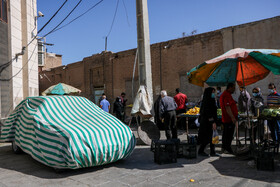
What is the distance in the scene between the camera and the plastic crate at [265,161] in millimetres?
4945

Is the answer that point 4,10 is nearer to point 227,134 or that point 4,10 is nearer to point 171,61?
point 171,61

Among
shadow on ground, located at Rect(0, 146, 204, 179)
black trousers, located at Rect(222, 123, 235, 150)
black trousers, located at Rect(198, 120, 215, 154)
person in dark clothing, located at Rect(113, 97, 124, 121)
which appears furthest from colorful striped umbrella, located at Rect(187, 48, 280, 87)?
person in dark clothing, located at Rect(113, 97, 124, 121)

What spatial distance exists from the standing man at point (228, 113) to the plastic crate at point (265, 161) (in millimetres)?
1204

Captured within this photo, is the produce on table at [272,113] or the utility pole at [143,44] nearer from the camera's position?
the produce on table at [272,113]

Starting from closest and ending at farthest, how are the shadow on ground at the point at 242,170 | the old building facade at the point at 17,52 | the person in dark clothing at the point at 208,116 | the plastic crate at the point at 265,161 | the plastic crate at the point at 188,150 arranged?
the shadow on ground at the point at 242,170
the plastic crate at the point at 265,161
the plastic crate at the point at 188,150
the person in dark clothing at the point at 208,116
the old building facade at the point at 17,52

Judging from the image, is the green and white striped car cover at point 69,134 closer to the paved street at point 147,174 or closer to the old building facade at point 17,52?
the paved street at point 147,174

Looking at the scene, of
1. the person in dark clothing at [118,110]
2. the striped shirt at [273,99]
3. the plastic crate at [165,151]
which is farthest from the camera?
the person in dark clothing at [118,110]

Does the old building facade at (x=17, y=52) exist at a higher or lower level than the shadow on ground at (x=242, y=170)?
higher

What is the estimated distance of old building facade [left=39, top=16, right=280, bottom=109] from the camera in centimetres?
1233

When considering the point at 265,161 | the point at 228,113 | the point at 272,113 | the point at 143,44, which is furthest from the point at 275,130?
the point at 143,44

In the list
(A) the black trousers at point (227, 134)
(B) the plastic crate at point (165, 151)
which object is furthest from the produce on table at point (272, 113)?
(B) the plastic crate at point (165, 151)

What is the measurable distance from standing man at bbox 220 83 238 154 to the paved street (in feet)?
1.73

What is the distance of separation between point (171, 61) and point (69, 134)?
11.9m

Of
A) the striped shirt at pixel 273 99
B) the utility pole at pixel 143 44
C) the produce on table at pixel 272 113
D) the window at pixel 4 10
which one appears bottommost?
the produce on table at pixel 272 113
